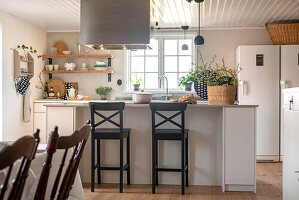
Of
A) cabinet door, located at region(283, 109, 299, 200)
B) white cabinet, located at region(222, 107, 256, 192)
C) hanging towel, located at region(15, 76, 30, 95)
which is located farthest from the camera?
hanging towel, located at region(15, 76, 30, 95)

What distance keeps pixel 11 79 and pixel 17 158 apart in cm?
534

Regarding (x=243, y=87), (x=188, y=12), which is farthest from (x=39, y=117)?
(x=243, y=87)

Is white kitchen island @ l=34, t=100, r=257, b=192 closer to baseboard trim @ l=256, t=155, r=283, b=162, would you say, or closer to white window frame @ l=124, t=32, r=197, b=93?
baseboard trim @ l=256, t=155, r=283, b=162

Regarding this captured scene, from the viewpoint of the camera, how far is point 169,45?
305 inches

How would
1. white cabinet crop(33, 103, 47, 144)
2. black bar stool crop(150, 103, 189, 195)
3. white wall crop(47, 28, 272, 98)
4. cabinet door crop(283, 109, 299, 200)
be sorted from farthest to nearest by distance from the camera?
1. white wall crop(47, 28, 272, 98)
2. white cabinet crop(33, 103, 47, 144)
3. black bar stool crop(150, 103, 189, 195)
4. cabinet door crop(283, 109, 299, 200)

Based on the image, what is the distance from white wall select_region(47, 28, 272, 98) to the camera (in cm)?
743

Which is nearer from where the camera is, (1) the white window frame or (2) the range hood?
(2) the range hood

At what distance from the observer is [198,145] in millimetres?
4707

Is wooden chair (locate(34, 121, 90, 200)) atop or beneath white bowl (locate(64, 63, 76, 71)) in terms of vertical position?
beneath

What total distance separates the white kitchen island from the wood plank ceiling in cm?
150

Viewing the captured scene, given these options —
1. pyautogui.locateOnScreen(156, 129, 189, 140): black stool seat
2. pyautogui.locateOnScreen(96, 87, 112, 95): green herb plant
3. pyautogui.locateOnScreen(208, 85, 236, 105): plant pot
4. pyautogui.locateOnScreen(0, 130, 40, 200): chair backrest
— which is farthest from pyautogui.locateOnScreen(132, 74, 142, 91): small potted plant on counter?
pyautogui.locateOnScreen(0, 130, 40, 200): chair backrest

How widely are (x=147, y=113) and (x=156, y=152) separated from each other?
477 mm

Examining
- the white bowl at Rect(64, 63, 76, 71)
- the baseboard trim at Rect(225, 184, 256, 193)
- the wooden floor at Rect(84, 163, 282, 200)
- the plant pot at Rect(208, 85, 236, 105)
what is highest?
the white bowl at Rect(64, 63, 76, 71)

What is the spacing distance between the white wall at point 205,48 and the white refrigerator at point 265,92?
0.79 m
